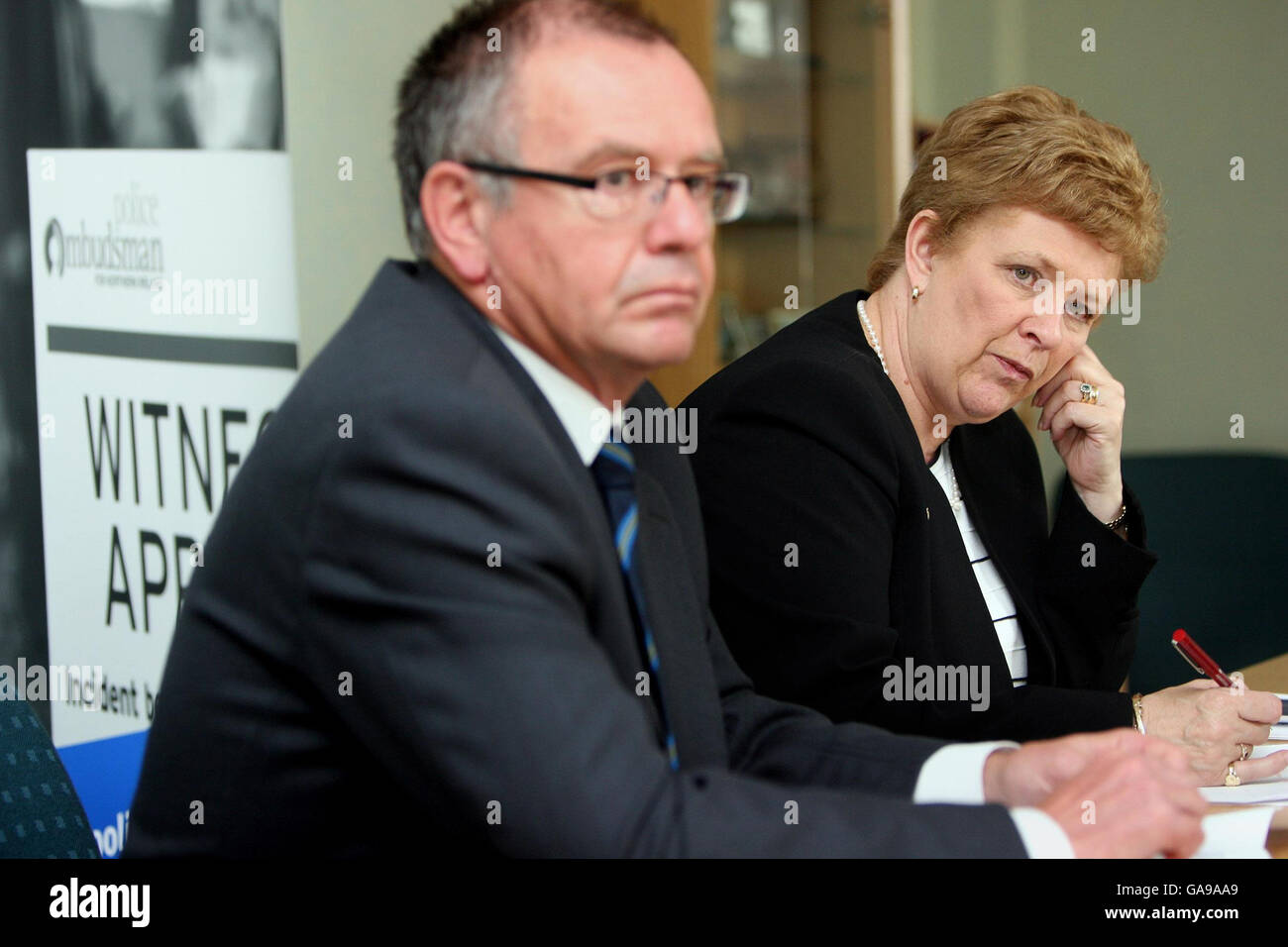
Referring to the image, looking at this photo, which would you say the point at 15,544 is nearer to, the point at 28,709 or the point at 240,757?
the point at 28,709

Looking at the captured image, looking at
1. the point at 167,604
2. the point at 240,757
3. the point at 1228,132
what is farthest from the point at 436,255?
the point at 1228,132

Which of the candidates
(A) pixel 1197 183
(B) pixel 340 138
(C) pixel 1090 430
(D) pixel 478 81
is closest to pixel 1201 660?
(C) pixel 1090 430

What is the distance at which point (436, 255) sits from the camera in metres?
1.08

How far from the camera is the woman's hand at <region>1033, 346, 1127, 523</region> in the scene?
194 centimetres

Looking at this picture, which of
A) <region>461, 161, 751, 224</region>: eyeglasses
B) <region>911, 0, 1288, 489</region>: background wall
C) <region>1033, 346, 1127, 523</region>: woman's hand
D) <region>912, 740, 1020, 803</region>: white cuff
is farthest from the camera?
<region>911, 0, 1288, 489</region>: background wall

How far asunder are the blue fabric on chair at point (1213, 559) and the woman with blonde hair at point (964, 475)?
82cm

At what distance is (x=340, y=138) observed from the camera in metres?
2.45

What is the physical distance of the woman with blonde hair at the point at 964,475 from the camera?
149cm

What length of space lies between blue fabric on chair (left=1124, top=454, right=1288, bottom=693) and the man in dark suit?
1.70 m

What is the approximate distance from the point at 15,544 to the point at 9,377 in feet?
1.07
